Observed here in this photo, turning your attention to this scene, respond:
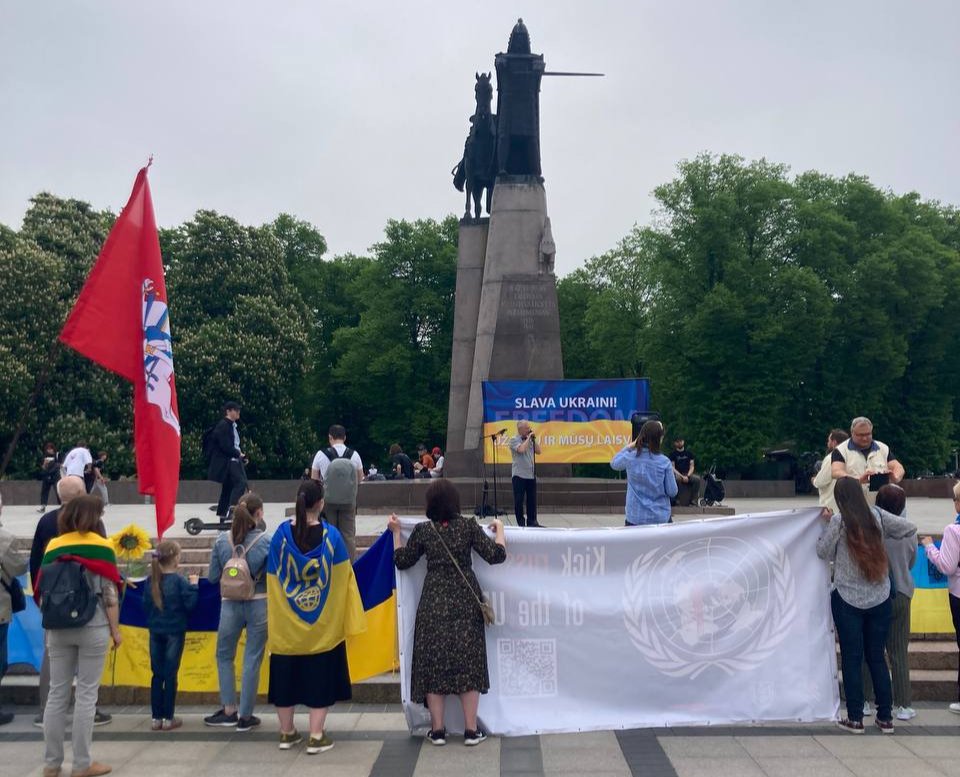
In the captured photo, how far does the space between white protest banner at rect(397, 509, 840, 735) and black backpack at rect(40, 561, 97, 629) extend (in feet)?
6.62

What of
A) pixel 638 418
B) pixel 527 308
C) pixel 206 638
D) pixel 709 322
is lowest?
pixel 206 638

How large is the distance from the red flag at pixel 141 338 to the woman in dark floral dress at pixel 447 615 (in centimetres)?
234

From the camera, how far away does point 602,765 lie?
6.34 meters

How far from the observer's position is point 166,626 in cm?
730

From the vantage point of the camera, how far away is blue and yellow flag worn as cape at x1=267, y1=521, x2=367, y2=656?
21.8 feet

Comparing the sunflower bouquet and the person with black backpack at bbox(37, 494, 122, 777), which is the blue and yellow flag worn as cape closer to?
the person with black backpack at bbox(37, 494, 122, 777)

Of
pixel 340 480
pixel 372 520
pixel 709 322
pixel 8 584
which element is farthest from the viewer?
pixel 709 322

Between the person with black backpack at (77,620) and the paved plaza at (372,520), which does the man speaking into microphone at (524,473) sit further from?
the person with black backpack at (77,620)

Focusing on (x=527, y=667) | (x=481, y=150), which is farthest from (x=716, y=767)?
(x=481, y=150)

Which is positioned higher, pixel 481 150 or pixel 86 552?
pixel 481 150

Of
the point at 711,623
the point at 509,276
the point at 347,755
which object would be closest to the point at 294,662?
the point at 347,755

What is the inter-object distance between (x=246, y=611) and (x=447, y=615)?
1.47 m

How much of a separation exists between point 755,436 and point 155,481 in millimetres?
31219

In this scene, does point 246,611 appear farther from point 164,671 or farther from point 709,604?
point 709,604
